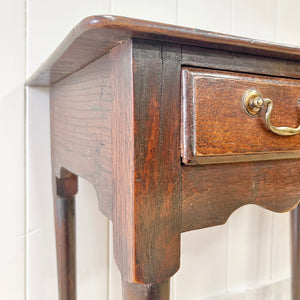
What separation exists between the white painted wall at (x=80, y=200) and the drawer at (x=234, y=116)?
486 mm

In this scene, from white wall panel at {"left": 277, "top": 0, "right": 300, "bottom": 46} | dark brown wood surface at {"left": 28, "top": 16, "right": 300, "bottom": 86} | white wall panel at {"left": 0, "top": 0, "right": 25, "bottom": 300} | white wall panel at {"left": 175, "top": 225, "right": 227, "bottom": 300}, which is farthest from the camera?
white wall panel at {"left": 277, "top": 0, "right": 300, "bottom": 46}

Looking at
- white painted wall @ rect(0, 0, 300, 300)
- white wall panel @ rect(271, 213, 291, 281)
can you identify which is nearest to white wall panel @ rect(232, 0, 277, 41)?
white painted wall @ rect(0, 0, 300, 300)

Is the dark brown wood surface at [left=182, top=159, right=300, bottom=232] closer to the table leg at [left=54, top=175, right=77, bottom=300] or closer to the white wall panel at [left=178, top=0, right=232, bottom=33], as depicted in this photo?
→ the table leg at [left=54, top=175, right=77, bottom=300]

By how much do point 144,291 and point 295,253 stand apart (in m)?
0.66

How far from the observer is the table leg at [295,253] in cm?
82

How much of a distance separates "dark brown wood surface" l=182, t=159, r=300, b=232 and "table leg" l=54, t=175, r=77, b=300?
0.41 metres

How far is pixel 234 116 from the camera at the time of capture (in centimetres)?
34

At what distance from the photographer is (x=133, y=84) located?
11.4 inches

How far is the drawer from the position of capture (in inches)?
12.5

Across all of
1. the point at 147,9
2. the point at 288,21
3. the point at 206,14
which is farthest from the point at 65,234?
the point at 288,21

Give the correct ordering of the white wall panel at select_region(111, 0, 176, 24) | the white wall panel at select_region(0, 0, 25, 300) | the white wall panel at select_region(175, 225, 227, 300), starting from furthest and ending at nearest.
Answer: the white wall panel at select_region(175, 225, 227, 300) → the white wall panel at select_region(111, 0, 176, 24) → the white wall panel at select_region(0, 0, 25, 300)

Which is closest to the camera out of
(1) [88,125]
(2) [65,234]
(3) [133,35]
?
→ (3) [133,35]

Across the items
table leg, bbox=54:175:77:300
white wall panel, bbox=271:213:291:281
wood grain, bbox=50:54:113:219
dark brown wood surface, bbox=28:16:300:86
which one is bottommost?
white wall panel, bbox=271:213:291:281

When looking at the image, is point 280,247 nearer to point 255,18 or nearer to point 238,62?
point 255,18
